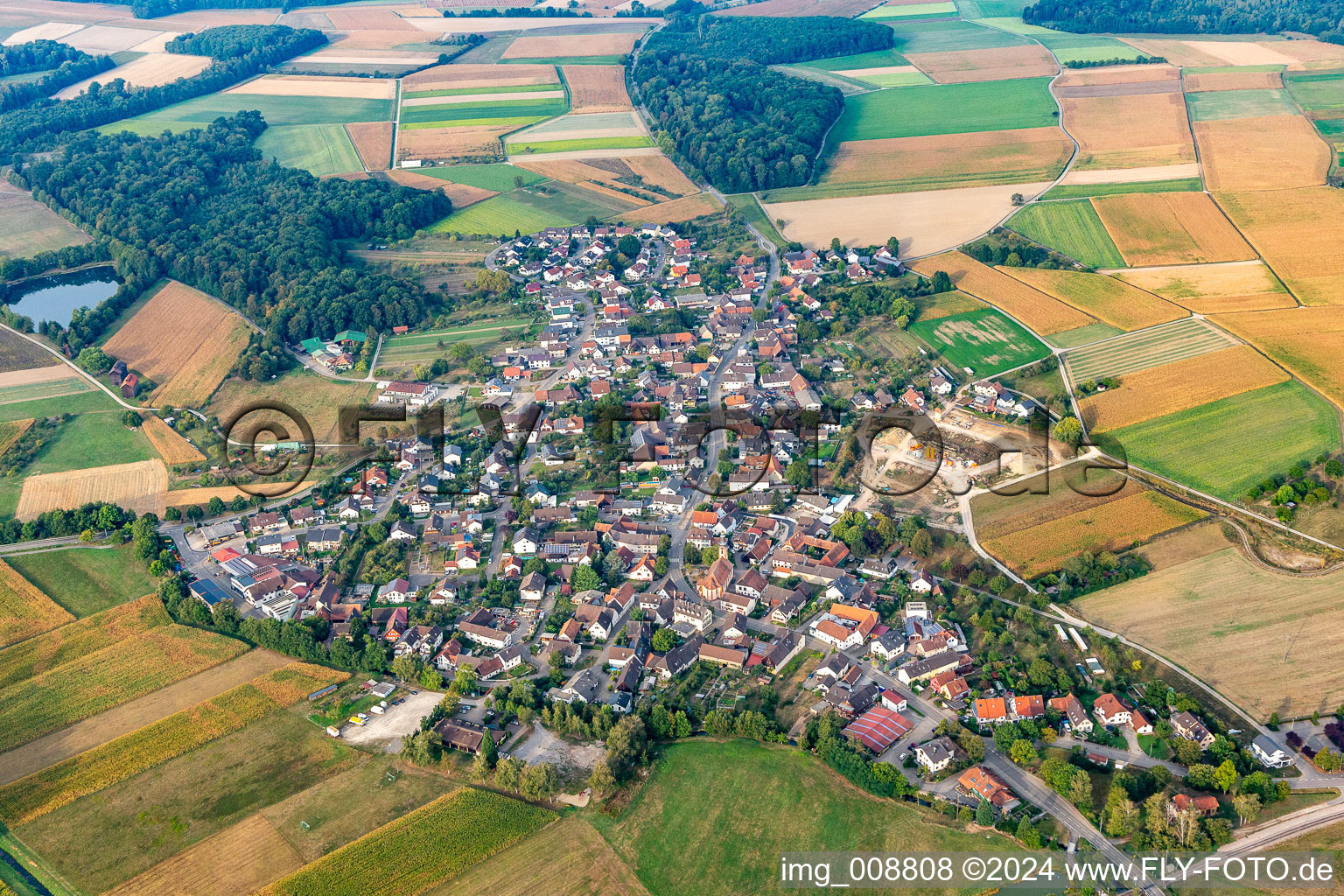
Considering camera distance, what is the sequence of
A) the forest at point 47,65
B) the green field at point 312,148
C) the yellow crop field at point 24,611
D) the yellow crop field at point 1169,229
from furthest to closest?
1. the forest at point 47,65
2. the green field at point 312,148
3. the yellow crop field at point 1169,229
4. the yellow crop field at point 24,611

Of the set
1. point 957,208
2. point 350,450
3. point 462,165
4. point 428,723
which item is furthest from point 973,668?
point 462,165

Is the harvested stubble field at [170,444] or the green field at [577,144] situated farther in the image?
the green field at [577,144]

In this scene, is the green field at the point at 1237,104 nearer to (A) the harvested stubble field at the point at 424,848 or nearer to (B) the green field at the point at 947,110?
(B) the green field at the point at 947,110

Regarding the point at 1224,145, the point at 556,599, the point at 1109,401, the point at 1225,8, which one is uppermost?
the point at 1225,8

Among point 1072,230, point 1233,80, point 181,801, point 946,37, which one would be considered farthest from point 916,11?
point 181,801

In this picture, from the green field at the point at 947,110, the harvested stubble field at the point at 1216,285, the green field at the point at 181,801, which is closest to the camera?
the green field at the point at 181,801

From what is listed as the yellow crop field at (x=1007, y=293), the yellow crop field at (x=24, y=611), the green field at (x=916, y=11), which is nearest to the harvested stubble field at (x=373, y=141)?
the yellow crop field at (x=1007, y=293)

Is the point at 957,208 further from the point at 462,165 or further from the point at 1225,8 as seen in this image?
the point at 1225,8
